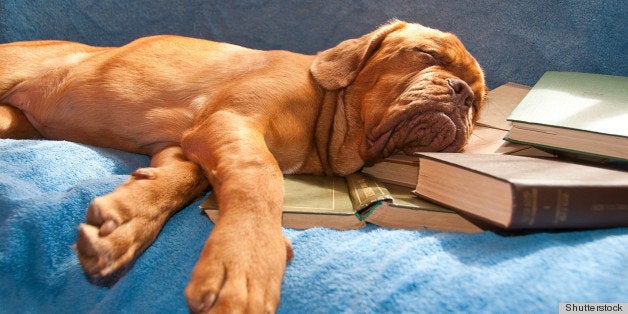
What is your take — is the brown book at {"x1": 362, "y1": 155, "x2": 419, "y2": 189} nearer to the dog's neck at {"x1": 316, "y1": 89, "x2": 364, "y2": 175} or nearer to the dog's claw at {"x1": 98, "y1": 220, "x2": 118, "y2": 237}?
the dog's neck at {"x1": 316, "y1": 89, "x2": 364, "y2": 175}

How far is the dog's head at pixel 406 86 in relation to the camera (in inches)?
83.6

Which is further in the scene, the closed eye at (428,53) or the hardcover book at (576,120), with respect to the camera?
the closed eye at (428,53)

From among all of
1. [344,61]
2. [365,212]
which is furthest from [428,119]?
[365,212]

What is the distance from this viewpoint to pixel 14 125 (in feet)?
8.38

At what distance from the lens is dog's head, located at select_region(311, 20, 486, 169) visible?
2123mm

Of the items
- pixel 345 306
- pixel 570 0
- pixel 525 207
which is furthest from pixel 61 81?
pixel 570 0

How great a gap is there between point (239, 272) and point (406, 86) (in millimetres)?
1233

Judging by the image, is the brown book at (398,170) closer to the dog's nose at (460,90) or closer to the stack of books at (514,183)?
the stack of books at (514,183)

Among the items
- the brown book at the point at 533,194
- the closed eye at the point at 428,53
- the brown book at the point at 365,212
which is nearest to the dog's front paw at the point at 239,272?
the brown book at the point at 365,212

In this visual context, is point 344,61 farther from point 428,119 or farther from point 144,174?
point 144,174

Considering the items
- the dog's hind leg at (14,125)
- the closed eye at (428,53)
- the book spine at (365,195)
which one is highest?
the closed eye at (428,53)

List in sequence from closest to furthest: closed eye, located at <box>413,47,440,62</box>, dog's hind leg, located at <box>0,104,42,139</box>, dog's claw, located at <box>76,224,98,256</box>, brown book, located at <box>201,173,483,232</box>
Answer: dog's claw, located at <box>76,224,98,256</box>
brown book, located at <box>201,173,483,232</box>
closed eye, located at <box>413,47,440,62</box>
dog's hind leg, located at <box>0,104,42,139</box>

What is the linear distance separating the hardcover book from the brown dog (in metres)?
0.26
